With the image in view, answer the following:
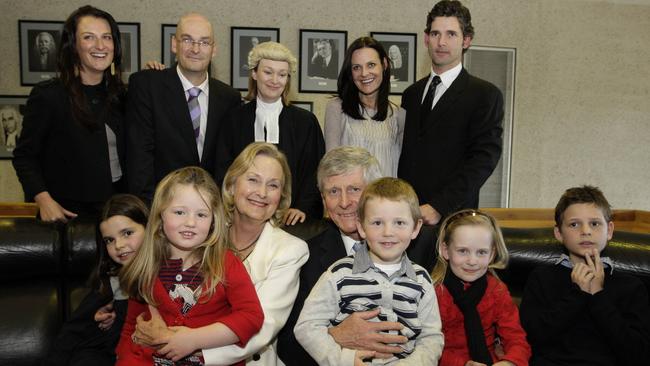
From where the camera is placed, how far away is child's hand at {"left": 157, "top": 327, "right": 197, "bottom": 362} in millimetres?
1771

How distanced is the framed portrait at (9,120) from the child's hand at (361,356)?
460 cm

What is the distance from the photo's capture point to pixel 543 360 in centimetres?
218

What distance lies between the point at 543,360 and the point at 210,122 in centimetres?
192

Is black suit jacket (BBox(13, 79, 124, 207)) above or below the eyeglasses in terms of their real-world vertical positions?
below

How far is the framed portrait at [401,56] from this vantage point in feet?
18.7

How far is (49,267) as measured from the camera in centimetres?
237

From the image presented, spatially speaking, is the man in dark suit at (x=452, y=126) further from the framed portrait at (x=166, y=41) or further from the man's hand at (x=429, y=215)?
the framed portrait at (x=166, y=41)

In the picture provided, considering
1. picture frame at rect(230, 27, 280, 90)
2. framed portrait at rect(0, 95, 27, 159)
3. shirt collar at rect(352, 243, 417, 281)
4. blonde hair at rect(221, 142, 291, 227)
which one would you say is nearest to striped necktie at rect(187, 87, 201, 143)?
blonde hair at rect(221, 142, 291, 227)

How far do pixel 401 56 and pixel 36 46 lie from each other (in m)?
3.49

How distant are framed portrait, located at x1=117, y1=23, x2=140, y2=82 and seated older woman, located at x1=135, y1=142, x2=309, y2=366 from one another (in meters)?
3.67

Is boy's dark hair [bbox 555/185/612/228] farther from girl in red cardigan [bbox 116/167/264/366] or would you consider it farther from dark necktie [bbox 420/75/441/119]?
girl in red cardigan [bbox 116/167/264/366]

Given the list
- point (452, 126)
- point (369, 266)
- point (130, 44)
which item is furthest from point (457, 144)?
point (130, 44)

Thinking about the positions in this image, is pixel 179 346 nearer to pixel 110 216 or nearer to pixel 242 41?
pixel 110 216

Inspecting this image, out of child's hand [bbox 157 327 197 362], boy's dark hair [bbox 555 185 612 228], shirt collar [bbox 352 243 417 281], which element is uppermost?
boy's dark hair [bbox 555 185 612 228]
